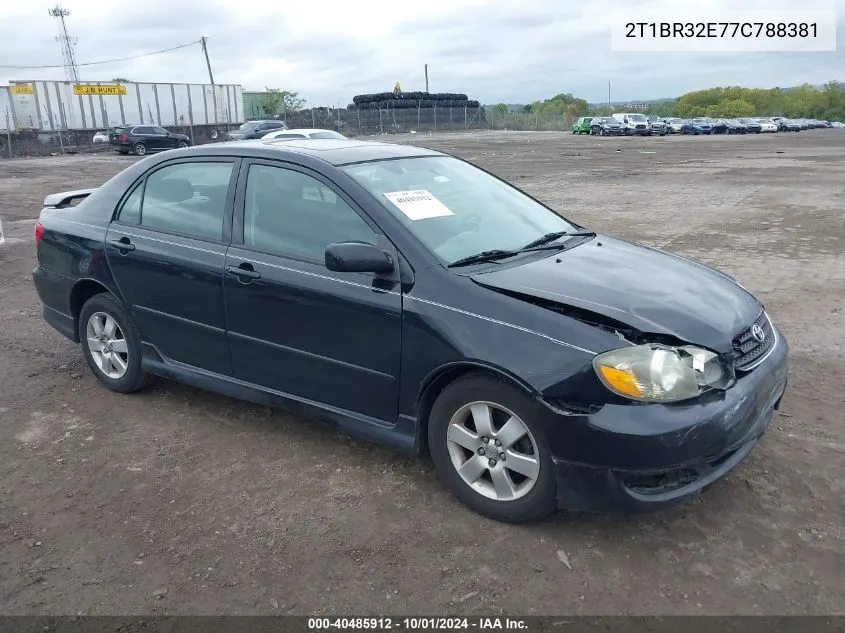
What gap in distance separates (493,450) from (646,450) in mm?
677

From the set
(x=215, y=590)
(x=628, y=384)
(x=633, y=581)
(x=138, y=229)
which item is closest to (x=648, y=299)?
(x=628, y=384)

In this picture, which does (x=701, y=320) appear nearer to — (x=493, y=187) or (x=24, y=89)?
(x=493, y=187)

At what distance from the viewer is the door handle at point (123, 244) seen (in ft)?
14.7

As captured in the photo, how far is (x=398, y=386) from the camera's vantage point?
343 centimetres

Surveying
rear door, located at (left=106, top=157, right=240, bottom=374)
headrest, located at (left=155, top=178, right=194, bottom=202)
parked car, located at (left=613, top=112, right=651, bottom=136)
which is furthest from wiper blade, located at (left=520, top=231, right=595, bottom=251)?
parked car, located at (left=613, top=112, right=651, bottom=136)

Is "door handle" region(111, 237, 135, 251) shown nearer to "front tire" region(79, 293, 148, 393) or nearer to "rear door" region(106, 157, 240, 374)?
"rear door" region(106, 157, 240, 374)

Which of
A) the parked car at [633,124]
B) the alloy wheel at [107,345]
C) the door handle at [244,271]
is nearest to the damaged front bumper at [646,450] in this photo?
the door handle at [244,271]

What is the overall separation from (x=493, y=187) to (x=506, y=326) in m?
1.63

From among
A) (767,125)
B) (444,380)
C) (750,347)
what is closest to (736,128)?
Result: (767,125)

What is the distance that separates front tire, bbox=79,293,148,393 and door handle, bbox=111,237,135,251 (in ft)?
1.18

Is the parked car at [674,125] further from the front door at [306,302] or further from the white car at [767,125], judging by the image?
the front door at [306,302]

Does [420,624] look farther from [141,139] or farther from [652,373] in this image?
A: [141,139]

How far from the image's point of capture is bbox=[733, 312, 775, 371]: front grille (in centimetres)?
321

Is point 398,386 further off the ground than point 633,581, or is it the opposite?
point 398,386
